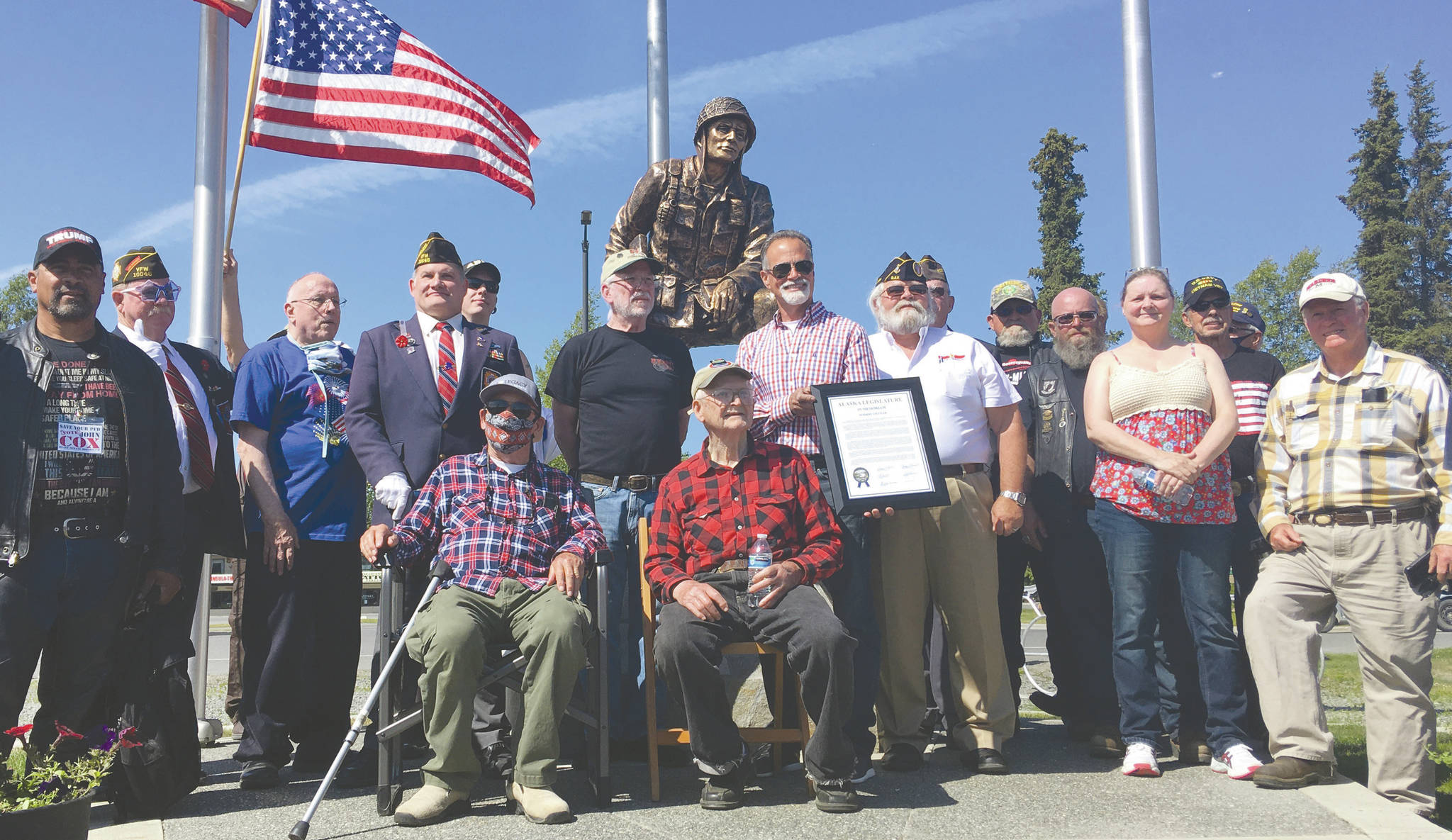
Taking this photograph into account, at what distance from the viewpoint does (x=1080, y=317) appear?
5555 millimetres

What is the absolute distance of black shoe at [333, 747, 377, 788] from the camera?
458 centimetres

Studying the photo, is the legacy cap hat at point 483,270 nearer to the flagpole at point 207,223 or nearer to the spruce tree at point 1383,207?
the flagpole at point 207,223

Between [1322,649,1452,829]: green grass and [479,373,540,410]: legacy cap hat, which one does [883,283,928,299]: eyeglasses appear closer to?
[479,373,540,410]: legacy cap hat

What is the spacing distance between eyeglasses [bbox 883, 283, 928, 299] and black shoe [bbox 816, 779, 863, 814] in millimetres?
2303

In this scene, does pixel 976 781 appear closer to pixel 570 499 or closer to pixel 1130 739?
pixel 1130 739

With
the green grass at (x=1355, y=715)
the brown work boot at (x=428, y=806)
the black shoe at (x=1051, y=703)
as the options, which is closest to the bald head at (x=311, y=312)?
the brown work boot at (x=428, y=806)

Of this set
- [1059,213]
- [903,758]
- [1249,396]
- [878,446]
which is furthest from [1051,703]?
[1059,213]

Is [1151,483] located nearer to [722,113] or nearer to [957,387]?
[957,387]

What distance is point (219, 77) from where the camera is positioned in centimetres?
673

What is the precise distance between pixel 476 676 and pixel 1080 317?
3.52m

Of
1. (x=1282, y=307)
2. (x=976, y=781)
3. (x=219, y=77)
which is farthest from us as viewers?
(x=1282, y=307)

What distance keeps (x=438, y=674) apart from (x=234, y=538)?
144 cm

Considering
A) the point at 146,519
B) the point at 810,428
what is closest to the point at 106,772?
the point at 146,519

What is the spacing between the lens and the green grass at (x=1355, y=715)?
5008 mm
